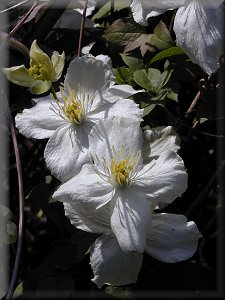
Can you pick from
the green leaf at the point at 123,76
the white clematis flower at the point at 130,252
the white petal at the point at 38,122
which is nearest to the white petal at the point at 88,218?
the white clematis flower at the point at 130,252

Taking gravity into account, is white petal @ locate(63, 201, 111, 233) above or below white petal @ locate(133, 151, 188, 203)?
below

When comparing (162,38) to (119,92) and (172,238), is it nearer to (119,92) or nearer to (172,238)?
(119,92)

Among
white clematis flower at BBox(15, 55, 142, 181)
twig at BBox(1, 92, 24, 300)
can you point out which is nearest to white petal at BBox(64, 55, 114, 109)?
white clematis flower at BBox(15, 55, 142, 181)

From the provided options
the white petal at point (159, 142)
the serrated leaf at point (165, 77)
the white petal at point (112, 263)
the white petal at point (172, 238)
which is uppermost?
the serrated leaf at point (165, 77)

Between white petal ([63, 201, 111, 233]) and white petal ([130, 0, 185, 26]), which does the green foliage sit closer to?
white petal ([130, 0, 185, 26])

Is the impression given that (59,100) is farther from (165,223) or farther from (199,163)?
(199,163)

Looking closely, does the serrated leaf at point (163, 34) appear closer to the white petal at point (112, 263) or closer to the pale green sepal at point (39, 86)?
the pale green sepal at point (39, 86)

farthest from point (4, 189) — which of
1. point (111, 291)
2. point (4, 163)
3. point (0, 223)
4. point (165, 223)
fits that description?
point (165, 223)

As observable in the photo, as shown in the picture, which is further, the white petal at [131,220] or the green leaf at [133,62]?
the green leaf at [133,62]

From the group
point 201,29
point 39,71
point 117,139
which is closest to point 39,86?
point 39,71
